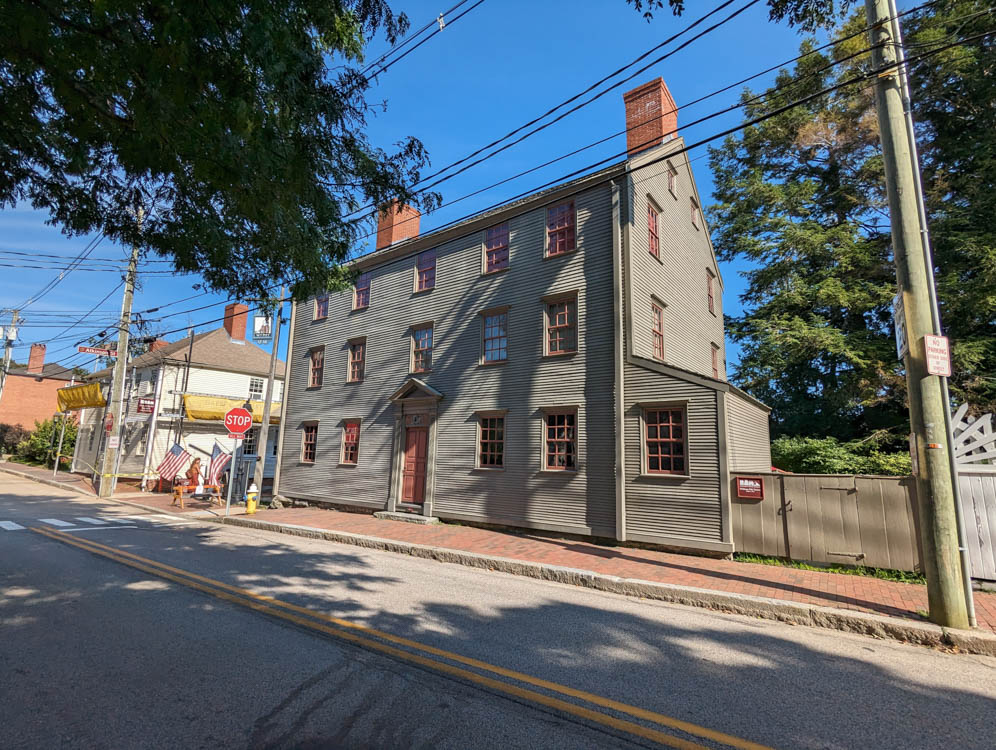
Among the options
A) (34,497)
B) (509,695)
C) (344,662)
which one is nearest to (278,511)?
(34,497)

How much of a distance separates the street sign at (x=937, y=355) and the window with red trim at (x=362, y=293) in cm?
1620

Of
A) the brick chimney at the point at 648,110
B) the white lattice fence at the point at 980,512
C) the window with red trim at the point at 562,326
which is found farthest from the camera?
the brick chimney at the point at 648,110

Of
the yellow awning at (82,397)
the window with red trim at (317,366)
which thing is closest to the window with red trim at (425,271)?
the window with red trim at (317,366)

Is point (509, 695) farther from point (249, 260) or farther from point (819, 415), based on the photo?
point (819, 415)

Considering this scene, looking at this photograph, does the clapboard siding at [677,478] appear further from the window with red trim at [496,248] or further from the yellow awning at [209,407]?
the yellow awning at [209,407]

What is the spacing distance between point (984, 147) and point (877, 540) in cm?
1623

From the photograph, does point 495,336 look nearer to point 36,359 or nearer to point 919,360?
point 919,360

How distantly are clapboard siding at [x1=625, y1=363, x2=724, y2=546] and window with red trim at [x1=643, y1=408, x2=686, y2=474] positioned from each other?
0.21 m

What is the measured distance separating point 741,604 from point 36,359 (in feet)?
205

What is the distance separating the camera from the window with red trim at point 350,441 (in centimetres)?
1766

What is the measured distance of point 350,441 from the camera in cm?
1791

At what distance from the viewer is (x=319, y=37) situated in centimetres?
621

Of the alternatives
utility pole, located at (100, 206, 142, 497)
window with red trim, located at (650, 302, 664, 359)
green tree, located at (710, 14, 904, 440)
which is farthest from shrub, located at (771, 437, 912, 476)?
utility pole, located at (100, 206, 142, 497)

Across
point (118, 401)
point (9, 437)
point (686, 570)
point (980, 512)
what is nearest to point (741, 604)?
point (686, 570)
